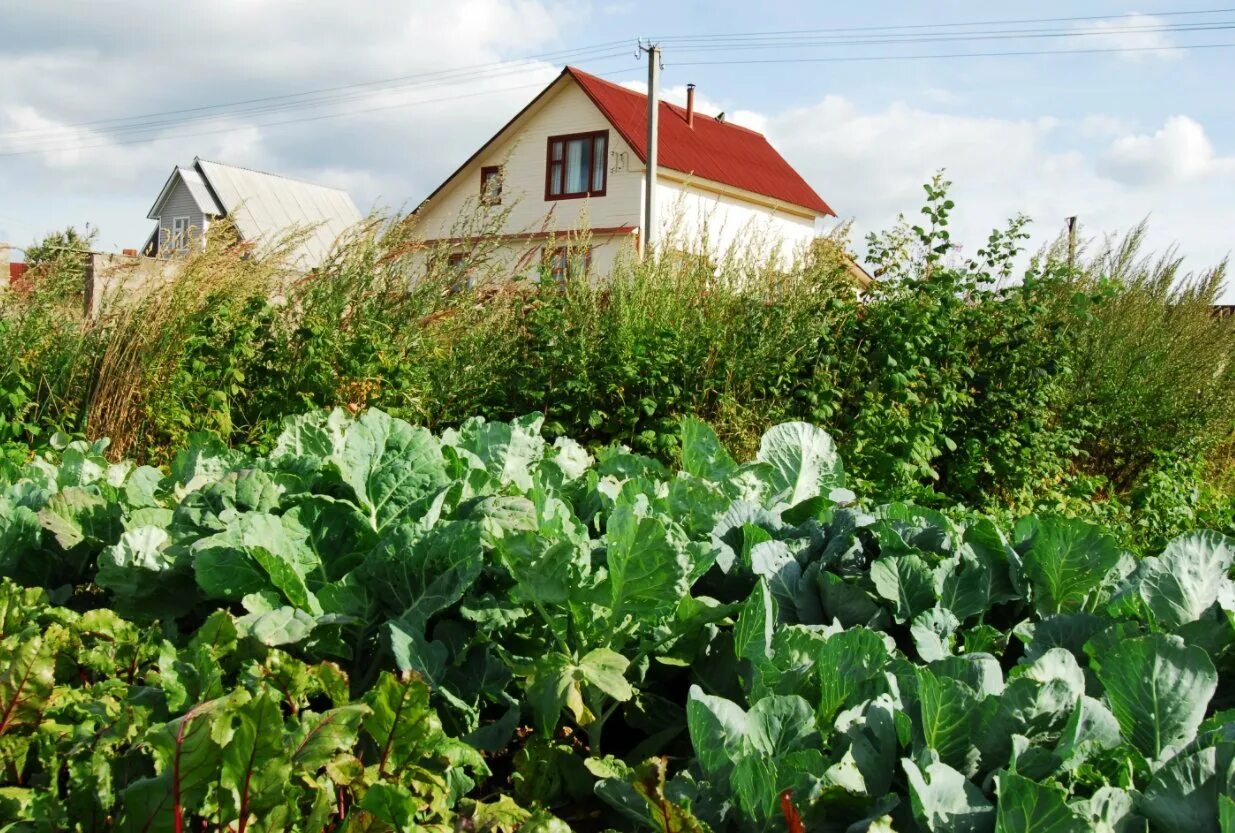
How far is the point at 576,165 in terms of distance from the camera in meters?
27.9

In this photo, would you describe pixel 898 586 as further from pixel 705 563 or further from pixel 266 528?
pixel 266 528

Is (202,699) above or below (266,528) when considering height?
below

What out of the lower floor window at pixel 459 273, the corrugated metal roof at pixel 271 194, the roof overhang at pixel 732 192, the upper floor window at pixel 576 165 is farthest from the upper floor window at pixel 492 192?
the corrugated metal roof at pixel 271 194

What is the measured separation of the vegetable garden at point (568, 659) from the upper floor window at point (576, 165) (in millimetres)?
25502

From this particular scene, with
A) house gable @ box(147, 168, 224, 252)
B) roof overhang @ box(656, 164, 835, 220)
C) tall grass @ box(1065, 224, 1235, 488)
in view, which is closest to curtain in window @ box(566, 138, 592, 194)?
roof overhang @ box(656, 164, 835, 220)

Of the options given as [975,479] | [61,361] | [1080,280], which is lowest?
[975,479]

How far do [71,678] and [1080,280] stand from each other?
895 cm

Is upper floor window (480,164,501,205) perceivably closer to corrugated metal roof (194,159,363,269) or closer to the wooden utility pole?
the wooden utility pole

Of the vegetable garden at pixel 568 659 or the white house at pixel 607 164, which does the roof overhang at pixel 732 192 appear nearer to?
the white house at pixel 607 164

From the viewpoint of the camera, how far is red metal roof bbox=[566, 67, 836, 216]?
2653 cm

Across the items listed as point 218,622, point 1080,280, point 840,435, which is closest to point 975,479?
point 840,435

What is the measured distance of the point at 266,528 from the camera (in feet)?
6.00

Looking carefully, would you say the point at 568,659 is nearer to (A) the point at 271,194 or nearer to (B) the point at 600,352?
(B) the point at 600,352

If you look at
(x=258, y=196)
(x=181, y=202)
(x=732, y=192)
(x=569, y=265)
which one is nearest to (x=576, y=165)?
(x=732, y=192)
